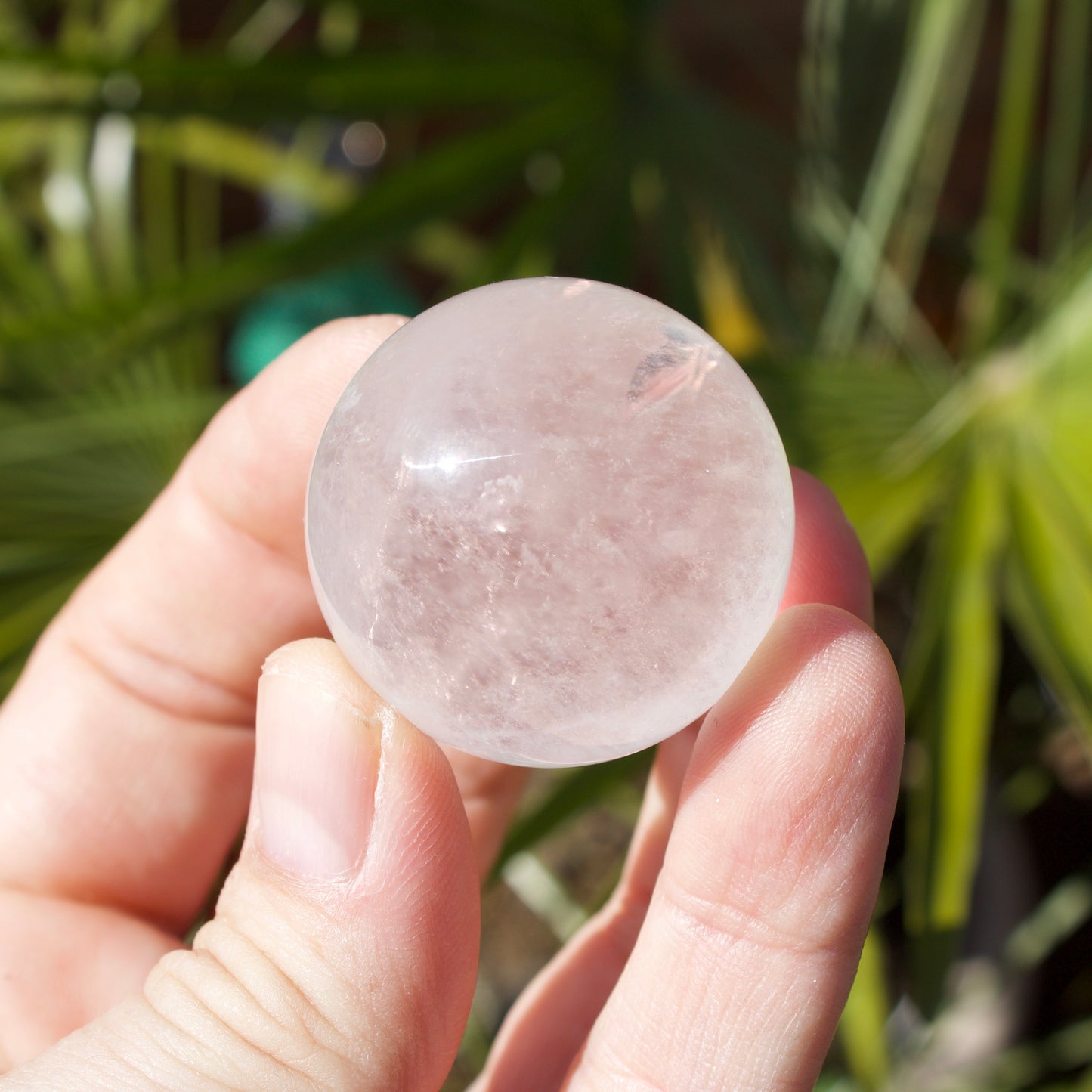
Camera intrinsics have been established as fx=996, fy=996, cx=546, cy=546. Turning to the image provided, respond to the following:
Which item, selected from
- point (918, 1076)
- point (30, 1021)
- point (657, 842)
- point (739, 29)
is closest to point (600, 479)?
point (657, 842)

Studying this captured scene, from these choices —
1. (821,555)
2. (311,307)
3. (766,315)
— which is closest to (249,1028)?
(821,555)

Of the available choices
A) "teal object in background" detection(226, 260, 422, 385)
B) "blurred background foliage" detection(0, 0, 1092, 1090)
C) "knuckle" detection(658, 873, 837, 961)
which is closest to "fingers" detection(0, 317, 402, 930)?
"blurred background foliage" detection(0, 0, 1092, 1090)

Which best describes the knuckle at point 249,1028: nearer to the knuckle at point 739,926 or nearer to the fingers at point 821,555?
the knuckle at point 739,926

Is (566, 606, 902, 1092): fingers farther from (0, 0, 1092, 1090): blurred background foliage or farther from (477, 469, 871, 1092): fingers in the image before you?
(0, 0, 1092, 1090): blurred background foliage

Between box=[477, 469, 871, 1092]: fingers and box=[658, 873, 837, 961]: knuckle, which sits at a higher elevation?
box=[658, 873, 837, 961]: knuckle

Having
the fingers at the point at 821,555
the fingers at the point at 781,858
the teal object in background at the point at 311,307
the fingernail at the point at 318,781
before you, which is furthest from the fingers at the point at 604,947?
the teal object in background at the point at 311,307

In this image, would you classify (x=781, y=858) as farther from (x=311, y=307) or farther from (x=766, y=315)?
(x=311, y=307)

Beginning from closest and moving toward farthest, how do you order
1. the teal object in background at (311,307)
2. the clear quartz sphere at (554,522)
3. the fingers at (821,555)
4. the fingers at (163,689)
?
the clear quartz sphere at (554,522), the fingers at (821,555), the fingers at (163,689), the teal object in background at (311,307)
